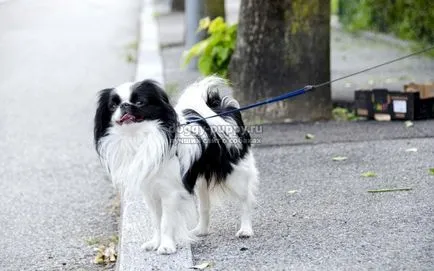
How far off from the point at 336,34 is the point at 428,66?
6725mm

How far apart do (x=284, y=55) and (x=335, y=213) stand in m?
3.77

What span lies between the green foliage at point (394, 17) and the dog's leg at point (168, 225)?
9.78 meters

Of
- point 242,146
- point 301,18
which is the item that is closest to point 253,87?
point 301,18

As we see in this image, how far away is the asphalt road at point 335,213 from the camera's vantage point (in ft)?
17.8

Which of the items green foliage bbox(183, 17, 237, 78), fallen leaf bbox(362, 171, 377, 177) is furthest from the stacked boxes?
fallen leaf bbox(362, 171, 377, 177)

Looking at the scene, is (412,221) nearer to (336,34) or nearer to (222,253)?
(222,253)

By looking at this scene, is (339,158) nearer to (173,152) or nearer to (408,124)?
(408,124)

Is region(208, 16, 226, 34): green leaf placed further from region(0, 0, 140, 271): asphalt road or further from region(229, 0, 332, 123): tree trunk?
region(0, 0, 140, 271): asphalt road

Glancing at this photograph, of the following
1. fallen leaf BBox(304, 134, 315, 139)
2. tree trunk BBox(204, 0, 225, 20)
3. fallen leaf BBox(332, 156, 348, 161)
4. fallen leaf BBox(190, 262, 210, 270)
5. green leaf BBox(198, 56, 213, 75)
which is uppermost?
tree trunk BBox(204, 0, 225, 20)

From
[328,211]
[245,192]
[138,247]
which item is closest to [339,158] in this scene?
[328,211]

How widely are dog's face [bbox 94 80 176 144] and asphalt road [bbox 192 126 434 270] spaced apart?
93 cm

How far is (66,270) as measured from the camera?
6129 millimetres

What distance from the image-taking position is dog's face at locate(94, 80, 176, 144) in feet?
18.0

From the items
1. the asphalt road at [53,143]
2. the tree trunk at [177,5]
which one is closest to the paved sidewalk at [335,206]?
the asphalt road at [53,143]
